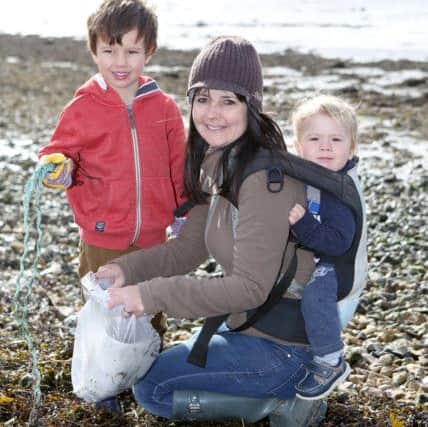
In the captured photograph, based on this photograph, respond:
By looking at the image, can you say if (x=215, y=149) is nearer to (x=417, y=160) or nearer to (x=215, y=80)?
(x=215, y=80)

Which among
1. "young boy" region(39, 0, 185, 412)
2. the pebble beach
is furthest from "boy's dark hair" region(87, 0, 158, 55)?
the pebble beach

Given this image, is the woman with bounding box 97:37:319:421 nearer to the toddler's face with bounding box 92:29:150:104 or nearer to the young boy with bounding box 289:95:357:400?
the young boy with bounding box 289:95:357:400

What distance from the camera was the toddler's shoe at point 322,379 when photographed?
11.7 feet

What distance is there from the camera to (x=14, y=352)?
4.88m

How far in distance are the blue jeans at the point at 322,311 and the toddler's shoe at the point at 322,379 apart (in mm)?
87

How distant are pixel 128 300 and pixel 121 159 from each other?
1.03m

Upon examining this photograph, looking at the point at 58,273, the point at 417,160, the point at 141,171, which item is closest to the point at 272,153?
the point at 141,171

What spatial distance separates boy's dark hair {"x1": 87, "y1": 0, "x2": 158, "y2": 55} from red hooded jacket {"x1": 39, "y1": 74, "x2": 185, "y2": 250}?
28 centimetres

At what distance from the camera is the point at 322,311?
3.48m

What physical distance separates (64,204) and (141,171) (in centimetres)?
565

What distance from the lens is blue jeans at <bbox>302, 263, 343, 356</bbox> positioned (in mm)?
3492

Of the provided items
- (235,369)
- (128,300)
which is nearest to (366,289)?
(235,369)

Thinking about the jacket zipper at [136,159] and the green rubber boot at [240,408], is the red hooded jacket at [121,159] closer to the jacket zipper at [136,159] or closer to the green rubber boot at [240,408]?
the jacket zipper at [136,159]

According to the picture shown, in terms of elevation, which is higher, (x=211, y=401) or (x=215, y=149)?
(x=215, y=149)
